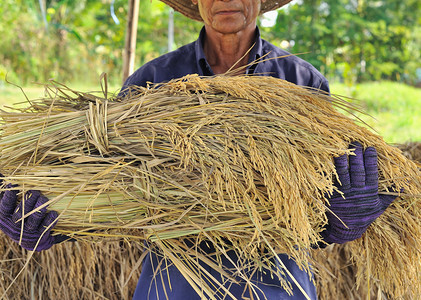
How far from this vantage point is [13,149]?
4.02 ft

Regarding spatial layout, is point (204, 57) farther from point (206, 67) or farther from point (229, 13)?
point (229, 13)

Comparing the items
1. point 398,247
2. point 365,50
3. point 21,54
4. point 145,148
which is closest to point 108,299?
point 145,148

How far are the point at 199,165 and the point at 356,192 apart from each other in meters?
0.45

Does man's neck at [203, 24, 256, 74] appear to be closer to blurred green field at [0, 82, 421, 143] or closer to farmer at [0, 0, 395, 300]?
farmer at [0, 0, 395, 300]

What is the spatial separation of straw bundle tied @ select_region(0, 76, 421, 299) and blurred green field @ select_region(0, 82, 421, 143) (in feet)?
17.5

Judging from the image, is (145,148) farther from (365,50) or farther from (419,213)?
(365,50)

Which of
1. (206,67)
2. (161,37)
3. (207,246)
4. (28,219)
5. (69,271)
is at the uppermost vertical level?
(206,67)

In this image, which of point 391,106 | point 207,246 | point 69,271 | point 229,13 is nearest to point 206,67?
point 229,13

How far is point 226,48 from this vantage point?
183 cm

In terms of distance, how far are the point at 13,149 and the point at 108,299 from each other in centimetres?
121

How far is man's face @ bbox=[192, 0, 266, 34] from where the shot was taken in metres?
1.71

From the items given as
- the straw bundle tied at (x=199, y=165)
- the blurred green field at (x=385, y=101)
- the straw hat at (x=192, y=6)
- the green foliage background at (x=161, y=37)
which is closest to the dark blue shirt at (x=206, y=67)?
the straw hat at (x=192, y=6)

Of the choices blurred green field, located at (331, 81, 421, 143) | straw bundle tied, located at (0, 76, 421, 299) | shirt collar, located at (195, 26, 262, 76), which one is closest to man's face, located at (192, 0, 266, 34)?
shirt collar, located at (195, 26, 262, 76)

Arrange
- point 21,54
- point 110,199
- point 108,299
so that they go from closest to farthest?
point 110,199, point 108,299, point 21,54
